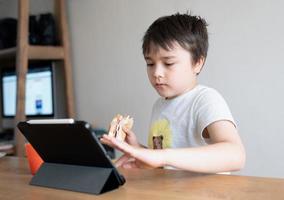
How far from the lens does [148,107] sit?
1.98 m

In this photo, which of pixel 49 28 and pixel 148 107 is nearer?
pixel 148 107

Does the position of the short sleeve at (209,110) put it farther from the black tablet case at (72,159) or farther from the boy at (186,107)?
the black tablet case at (72,159)

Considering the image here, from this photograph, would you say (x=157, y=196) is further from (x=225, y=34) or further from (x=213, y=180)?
(x=225, y=34)

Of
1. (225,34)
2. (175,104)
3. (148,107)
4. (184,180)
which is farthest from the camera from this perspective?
(148,107)

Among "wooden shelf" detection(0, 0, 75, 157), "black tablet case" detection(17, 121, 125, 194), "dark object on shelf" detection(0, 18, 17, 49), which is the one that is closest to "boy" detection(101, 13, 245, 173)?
"black tablet case" detection(17, 121, 125, 194)

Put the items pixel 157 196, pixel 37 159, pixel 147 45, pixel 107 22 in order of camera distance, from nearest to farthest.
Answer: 1. pixel 157 196
2. pixel 37 159
3. pixel 147 45
4. pixel 107 22

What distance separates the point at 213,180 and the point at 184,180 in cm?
5

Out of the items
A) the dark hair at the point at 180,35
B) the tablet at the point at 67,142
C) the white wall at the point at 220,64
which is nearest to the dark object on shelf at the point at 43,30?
the white wall at the point at 220,64

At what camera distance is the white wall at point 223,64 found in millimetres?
1534

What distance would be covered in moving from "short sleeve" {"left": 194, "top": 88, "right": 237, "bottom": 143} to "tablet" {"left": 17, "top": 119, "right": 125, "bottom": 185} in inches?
11.5

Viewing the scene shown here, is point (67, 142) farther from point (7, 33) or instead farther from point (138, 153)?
point (7, 33)

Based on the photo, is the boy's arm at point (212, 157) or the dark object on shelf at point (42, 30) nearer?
the boy's arm at point (212, 157)

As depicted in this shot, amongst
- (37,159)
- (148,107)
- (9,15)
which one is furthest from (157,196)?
(9,15)

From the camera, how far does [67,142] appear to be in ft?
2.15
